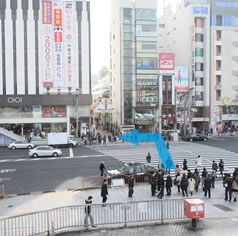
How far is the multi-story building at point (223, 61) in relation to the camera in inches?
2146

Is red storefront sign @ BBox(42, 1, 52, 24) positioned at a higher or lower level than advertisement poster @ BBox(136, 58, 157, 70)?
higher

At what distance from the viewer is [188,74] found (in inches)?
2135

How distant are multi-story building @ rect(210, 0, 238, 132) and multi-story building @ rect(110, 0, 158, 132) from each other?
1344cm

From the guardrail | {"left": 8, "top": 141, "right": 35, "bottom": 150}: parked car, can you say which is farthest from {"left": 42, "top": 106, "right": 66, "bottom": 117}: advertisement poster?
the guardrail

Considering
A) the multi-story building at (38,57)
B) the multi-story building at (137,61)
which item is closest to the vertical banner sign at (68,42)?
the multi-story building at (38,57)

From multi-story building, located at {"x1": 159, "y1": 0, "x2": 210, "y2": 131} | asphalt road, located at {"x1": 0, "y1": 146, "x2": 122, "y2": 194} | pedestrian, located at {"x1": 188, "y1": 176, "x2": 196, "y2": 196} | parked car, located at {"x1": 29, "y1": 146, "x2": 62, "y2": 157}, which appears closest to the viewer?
pedestrian, located at {"x1": 188, "y1": 176, "x2": 196, "y2": 196}

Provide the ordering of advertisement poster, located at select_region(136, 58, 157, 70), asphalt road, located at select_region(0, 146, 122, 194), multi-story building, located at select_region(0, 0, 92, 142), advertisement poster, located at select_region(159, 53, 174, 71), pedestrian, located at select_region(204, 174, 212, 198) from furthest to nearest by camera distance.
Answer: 1. advertisement poster, located at select_region(136, 58, 157, 70)
2. advertisement poster, located at select_region(159, 53, 174, 71)
3. multi-story building, located at select_region(0, 0, 92, 142)
4. asphalt road, located at select_region(0, 146, 122, 194)
5. pedestrian, located at select_region(204, 174, 212, 198)

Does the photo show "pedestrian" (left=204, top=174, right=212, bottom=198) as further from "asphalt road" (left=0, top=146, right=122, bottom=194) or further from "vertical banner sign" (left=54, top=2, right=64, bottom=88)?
"vertical banner sign" (left=54, top=2, right=64, bottom=88)

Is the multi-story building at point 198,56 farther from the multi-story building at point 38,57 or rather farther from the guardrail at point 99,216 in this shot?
the guardrail at point 99,216

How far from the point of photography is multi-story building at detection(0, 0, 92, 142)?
44594mm

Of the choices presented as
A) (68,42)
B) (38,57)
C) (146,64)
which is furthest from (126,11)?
(38,57)

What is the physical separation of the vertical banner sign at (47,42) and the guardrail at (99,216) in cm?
3786

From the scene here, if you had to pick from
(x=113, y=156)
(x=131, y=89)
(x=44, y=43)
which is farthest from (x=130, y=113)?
(x=113, y=156)

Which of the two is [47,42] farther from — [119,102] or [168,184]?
[168,184]
